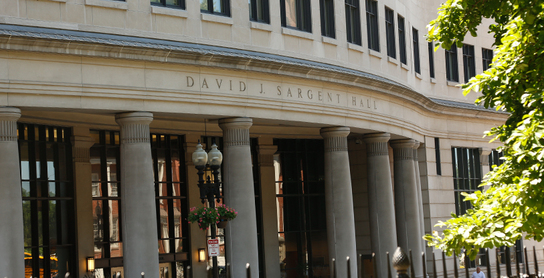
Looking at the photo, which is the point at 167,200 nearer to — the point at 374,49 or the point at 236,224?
the point at 236,224

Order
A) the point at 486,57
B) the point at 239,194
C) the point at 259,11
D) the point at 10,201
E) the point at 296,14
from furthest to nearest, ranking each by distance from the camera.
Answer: the point at 486,57 < the point at 296,14 < the point at 259,11 < the point at 239,194 < the point at 10,201

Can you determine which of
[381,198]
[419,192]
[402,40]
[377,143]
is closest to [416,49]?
[402,40]

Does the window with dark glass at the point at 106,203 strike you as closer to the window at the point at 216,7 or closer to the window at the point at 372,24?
the window at the point at 216,7

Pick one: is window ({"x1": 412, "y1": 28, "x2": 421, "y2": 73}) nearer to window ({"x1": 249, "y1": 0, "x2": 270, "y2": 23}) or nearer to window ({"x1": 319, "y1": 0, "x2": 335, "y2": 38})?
window ({"x1": 319, "y1": 0, "x2": 335, "y2": 38})

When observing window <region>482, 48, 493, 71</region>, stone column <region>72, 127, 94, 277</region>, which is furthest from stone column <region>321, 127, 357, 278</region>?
window <region>482, 48, 493, 71</region>

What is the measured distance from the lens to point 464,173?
39062mm

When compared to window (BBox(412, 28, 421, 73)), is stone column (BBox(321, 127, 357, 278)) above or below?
below

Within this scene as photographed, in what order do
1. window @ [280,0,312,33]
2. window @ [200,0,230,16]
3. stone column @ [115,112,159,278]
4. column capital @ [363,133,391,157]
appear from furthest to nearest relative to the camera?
column capital @ [363,133,391,157], window @ [280,0,312,33], window @ [200,0,230,16], stone column @ [115,112,159,278]

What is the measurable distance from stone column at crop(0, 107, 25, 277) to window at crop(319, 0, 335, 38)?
1299 cm

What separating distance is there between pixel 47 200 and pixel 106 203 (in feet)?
8.67

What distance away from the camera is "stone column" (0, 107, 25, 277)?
1805 centimetres

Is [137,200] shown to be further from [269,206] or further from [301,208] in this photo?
[301,208]

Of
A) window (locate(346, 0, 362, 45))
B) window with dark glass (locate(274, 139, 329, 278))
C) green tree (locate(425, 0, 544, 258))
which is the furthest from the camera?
window with dark glass (locate(274, 139, 329, 278))

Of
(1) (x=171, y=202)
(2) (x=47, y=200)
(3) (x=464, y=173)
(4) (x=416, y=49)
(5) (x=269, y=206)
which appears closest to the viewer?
(2) (x=47, y=200)
